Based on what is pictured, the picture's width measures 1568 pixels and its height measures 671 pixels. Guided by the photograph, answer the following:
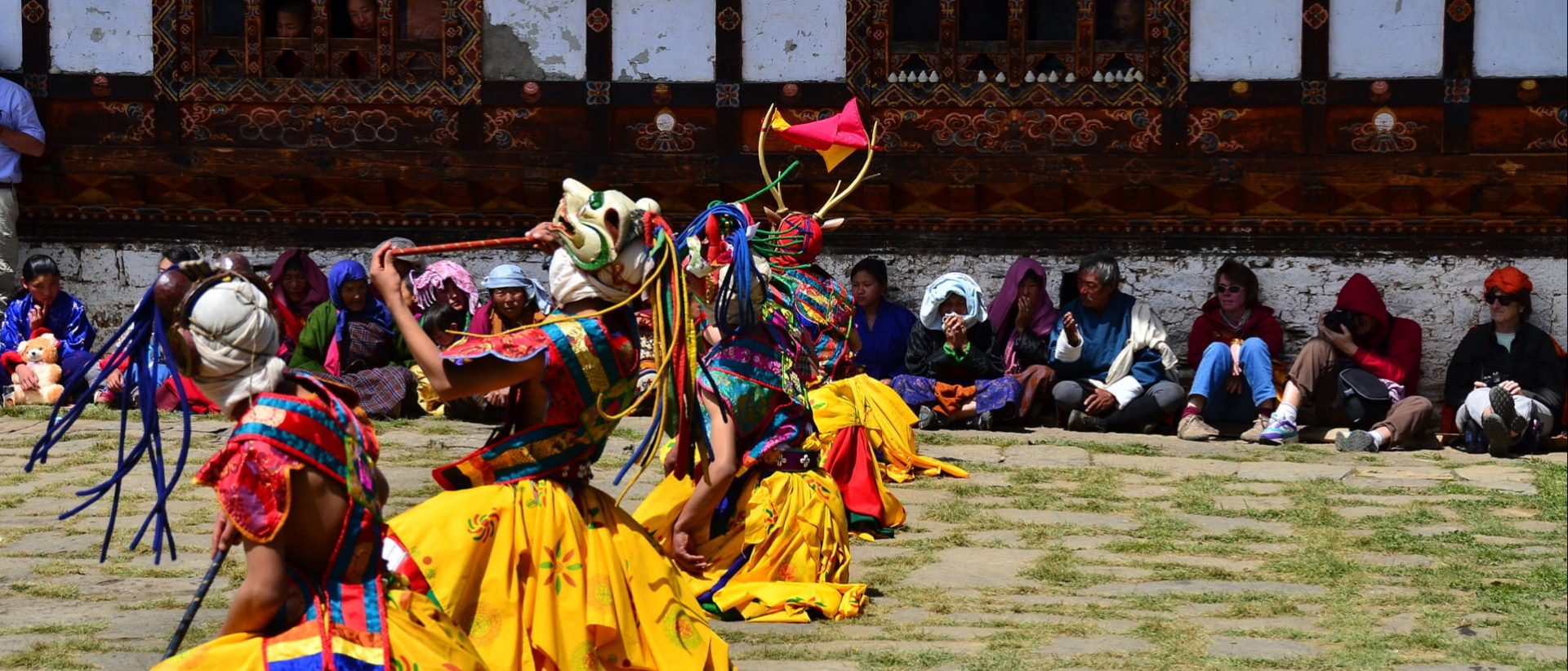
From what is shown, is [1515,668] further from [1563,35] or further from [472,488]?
[1563,35]

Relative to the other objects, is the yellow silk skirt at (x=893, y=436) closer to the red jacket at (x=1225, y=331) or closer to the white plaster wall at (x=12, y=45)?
the red jacket at (x=1225, y=331)

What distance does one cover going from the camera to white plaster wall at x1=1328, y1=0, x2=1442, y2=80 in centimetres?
1107

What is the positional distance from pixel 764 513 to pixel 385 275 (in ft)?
6.89

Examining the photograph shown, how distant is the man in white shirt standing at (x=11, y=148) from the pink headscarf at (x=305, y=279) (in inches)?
72.8

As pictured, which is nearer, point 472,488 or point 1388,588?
point 472,488

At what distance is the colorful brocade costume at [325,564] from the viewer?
3.13m

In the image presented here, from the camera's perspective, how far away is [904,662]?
201 inches

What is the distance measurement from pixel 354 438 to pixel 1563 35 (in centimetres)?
962

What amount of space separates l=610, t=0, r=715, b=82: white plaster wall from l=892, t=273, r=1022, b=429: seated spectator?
239cm

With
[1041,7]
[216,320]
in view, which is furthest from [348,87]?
[216,320]

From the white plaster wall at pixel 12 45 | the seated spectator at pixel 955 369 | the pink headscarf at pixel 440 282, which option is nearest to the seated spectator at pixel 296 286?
the pink headscarf at pixel 440 282

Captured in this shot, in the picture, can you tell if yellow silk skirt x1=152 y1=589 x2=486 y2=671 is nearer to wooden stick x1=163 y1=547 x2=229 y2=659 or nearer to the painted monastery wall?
wooden stick x1=163 y1=547 x2=229 y2=659

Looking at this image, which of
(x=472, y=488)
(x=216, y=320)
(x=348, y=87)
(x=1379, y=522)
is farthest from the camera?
(x=348, y=87)

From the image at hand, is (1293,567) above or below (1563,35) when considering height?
below
